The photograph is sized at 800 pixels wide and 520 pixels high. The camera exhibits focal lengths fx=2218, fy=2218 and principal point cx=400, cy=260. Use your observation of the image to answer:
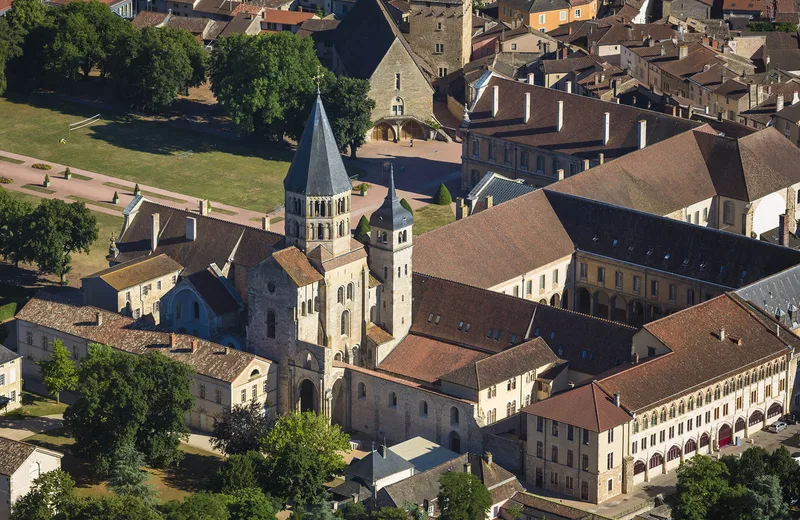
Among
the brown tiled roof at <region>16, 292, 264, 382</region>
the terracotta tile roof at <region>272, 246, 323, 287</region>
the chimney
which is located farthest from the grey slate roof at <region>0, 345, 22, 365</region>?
the terracotta tile roof at <region>272, 246, 323, 287</region>

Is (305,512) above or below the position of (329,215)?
below

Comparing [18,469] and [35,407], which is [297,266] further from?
[18,469]

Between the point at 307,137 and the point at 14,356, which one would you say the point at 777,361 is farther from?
the point at 14,356

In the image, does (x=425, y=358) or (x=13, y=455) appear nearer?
(x=13, y=455)

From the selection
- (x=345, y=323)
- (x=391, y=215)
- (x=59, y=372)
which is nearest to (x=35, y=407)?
(x=59, y=372)

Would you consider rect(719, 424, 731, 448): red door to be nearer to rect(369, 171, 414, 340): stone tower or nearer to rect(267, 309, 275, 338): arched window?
rect(369, 171, 414, 340): stone tower

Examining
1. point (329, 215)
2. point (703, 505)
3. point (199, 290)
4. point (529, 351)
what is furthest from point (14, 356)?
point (703, 505)
